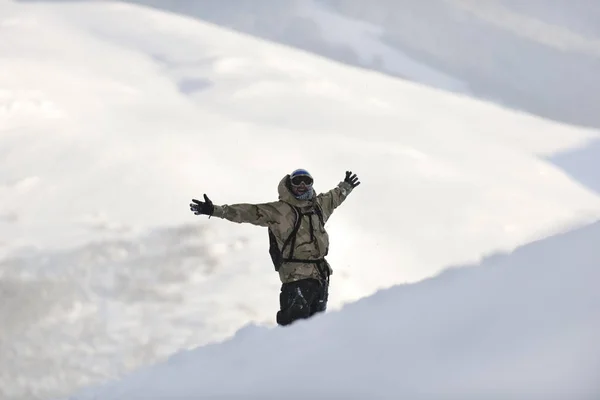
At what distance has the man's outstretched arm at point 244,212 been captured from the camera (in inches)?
220

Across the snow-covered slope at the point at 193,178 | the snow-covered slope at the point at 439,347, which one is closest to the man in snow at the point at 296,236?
the snow-covered slope at the point at 439,347

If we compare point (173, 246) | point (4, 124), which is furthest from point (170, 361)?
point (4, 124)

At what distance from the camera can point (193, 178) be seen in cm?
1416

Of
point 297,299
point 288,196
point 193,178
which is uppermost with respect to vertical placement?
point 193,178

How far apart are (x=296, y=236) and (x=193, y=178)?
8.61 m

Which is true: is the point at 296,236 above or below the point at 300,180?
below

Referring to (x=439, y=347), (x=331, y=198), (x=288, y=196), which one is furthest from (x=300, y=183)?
(x=439, y=347)

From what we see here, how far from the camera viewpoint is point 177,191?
44.6 feet

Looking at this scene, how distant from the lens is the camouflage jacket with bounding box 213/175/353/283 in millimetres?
5750

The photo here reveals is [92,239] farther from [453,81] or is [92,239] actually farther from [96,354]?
[453,81]

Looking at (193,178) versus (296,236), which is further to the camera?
(193,178)

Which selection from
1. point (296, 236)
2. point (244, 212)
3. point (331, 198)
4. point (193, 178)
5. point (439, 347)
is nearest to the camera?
point (439, 347)

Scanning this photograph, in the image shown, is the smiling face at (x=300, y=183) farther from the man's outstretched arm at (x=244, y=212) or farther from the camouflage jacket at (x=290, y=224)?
the man's outstretched arm at (x=244, y=212)

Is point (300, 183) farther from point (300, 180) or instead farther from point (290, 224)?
point (290, 224)
